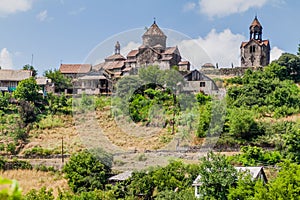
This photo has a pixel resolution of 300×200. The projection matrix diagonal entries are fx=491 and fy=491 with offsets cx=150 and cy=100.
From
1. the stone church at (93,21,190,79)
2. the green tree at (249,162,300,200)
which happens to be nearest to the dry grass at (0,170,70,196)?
the green tree at (249,162,300,200)

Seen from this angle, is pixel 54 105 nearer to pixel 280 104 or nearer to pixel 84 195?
pixel 280 104

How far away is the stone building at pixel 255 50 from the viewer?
1939 inches

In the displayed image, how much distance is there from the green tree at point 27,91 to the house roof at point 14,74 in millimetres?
4381

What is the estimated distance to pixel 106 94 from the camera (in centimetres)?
4141

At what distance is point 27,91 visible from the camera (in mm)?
39219

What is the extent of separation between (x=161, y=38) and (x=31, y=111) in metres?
13.7

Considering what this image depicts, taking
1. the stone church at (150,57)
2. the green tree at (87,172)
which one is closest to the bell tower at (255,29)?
the stone church at (150,57)

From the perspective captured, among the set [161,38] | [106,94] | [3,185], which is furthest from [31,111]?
[3,185]

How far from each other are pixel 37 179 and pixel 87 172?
4.41m

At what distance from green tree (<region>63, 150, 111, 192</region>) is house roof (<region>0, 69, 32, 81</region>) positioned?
20.2 meters

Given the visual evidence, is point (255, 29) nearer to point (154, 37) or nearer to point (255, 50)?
point (255, 50)

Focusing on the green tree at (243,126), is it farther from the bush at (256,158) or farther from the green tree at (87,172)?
the green tree at (87,172)

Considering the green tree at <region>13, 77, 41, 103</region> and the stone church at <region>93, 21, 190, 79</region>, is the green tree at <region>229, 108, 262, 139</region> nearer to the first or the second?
the stone church at <region>93, 21, 190, 79</region>

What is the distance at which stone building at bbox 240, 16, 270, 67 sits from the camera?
49250 millimetres
